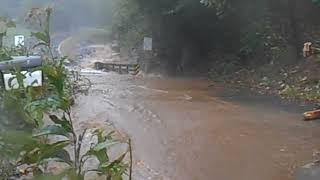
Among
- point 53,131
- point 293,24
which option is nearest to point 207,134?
point 53,131

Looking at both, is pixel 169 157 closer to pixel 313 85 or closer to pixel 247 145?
pixel 247 145

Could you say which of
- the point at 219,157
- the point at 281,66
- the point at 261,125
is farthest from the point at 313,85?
the point at 219,157

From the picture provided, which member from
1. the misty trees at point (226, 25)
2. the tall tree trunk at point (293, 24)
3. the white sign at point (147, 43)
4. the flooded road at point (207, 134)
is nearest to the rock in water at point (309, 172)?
the flooded road at point (207, 134)

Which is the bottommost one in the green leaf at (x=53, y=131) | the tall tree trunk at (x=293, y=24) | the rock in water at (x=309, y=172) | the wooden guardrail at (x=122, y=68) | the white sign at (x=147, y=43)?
the rock in water at (x=309, y=172)

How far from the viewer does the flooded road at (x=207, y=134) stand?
8.05 m

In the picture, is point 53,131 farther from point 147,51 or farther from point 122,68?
point 122,68

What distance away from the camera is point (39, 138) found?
383 cm

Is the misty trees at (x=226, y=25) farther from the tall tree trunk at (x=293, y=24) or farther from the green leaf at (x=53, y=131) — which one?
the green leaf at (x=53, y=131)

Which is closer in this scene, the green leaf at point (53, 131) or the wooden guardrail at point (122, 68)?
the green leaf at point (53, 131)

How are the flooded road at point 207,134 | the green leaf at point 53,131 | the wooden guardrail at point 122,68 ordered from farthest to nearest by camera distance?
the wooden guardrail at point 122,68 < the flooded road at point 207,134 < the green leaf at point 53,131

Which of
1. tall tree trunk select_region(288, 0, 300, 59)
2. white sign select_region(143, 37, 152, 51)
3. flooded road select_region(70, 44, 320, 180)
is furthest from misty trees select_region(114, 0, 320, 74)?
flooded road select_region(70, 44, 320, 180)

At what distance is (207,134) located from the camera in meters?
10.8

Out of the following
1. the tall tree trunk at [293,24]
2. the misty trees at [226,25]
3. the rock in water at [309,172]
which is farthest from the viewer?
the misty trees at [226,25]

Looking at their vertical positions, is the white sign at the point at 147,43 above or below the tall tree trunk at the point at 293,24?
below
